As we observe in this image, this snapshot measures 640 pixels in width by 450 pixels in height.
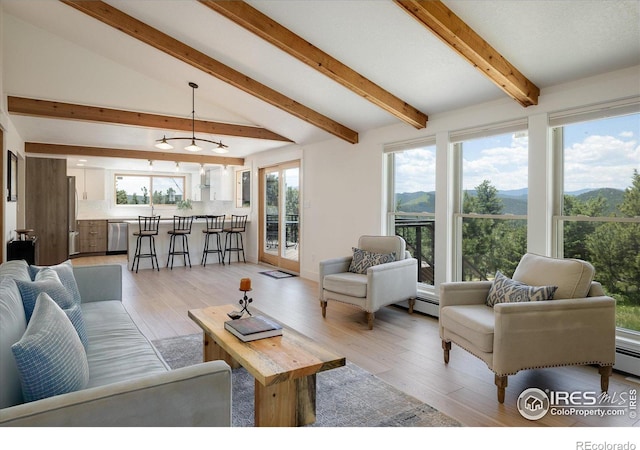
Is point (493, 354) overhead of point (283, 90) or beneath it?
beneath

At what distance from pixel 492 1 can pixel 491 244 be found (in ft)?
7.46

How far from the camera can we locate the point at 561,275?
2.79 m

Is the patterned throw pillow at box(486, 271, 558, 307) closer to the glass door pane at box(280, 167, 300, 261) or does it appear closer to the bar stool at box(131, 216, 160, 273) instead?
the glass door pane at box(280, 167, 300, 261)

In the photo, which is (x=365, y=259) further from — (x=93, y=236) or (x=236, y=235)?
(x=93, y=236)

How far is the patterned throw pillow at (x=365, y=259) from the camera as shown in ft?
14.4

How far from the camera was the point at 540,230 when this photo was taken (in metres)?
3.44

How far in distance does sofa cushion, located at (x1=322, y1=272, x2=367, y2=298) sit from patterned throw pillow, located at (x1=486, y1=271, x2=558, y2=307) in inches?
49.9

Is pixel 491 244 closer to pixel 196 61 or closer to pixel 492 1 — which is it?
pixel 492 1

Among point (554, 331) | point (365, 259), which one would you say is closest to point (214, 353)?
point (365, 259)

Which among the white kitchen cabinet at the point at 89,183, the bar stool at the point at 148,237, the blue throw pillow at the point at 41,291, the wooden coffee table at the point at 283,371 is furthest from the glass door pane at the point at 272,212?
the wooden coffee table at the point at 283,371

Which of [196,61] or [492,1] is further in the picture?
[196,61]

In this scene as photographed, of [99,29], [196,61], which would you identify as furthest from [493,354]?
[99,29]

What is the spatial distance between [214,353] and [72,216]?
724 cm

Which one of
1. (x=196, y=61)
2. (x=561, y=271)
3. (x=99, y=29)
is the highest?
(x=99, y=29)
